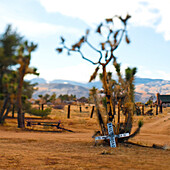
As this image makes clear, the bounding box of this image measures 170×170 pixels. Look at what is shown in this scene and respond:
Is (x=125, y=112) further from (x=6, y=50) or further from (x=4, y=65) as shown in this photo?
(x=6, y=50)

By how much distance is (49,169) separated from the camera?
6484 mm

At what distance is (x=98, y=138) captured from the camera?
11320 millimetres

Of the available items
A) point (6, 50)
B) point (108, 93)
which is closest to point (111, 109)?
point (108, 93)

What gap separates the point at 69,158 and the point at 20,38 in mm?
39135

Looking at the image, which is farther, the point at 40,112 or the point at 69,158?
the point at 40,112

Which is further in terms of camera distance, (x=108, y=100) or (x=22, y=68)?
(x=22, y=68)

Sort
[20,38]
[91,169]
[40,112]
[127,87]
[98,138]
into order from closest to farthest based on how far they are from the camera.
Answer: [91,169] < [98,138] < [127,87] < [40,112] < [20,38]

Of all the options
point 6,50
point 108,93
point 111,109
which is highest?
point 6,50

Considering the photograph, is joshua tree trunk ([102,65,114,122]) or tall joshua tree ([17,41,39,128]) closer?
joshua tree trunk ([102,65,114,122])

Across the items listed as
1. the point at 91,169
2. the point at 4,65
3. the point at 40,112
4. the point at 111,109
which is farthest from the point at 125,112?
the point at 4,65

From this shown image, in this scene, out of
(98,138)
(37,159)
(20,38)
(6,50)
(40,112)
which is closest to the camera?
(37,159)

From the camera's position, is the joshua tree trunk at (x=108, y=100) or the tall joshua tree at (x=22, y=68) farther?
the tall joshua tree at (x=22, y=68)

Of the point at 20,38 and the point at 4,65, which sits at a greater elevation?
the point at 20,38

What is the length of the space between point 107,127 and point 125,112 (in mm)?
1691
